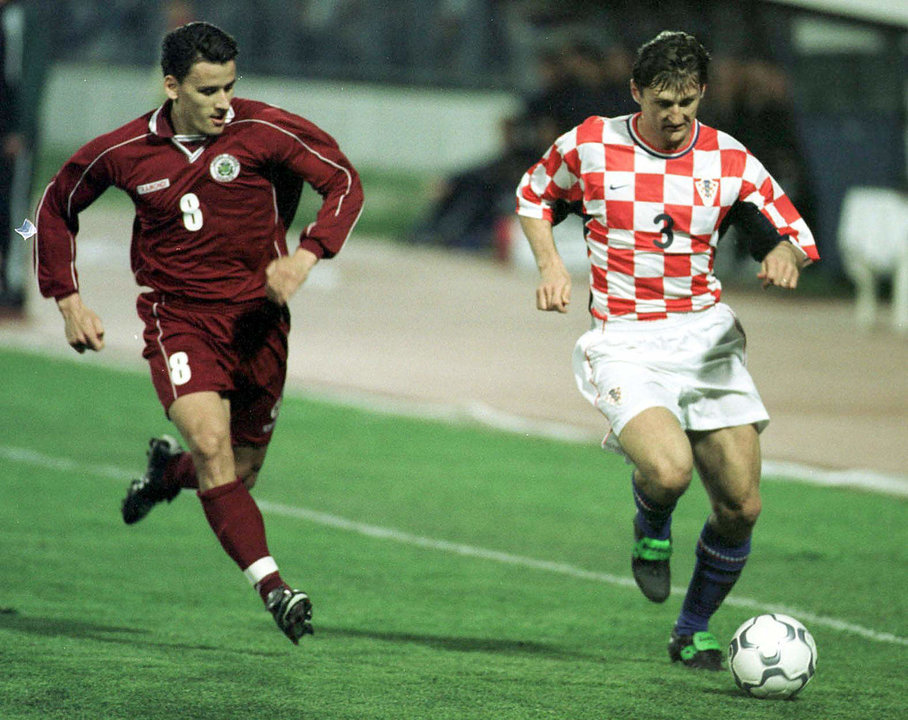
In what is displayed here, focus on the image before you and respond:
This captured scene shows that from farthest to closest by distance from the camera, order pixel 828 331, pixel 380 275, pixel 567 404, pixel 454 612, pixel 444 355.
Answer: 1. pixel 380 275
2. pixel 828 331
3. pixel 444 355
4. pixel 567 404
5. pixel 454 612

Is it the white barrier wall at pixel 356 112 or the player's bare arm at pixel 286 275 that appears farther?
the white barrier wall at pixel 356 112

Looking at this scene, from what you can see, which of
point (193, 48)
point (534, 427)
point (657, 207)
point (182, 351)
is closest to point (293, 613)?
point (182, 351)

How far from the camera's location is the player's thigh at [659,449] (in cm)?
556

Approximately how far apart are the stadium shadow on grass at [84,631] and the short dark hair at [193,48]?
2.06m

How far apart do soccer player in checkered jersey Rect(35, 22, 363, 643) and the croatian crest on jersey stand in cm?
126

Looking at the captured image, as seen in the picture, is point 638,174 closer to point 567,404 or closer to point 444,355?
point 567,404

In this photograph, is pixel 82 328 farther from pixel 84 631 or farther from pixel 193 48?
pixel 84 631

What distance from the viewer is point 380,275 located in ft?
80.4

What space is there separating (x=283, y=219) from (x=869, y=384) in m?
10.9

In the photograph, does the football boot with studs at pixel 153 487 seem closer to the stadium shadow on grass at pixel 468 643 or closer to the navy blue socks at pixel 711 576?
the stadium shadow on grass at pixel 468 643

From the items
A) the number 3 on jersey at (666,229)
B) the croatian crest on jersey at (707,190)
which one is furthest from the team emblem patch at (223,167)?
the croatian crest on jersey at (707,190)

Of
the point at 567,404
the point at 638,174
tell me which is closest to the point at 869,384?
the point at 567,404

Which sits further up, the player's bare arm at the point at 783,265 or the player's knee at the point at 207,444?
the player's bare arm at the point at 783,265

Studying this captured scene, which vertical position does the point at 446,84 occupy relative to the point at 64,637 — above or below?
below
